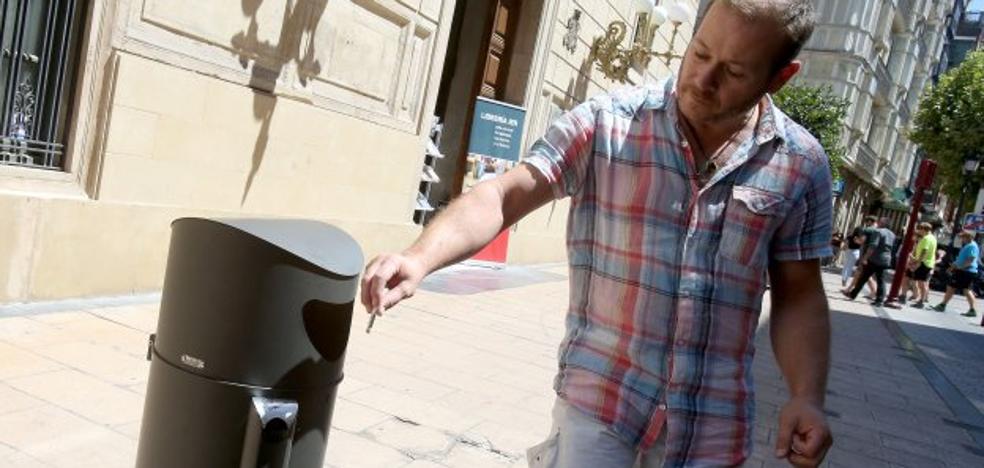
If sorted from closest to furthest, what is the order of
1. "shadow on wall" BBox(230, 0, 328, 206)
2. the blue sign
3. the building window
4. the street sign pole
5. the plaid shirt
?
1. the plaid shirt
2. the building window
3. "shadow on wall" BBox(230, 0, 328, 206)
4. the blue sign
5. the street sign pole

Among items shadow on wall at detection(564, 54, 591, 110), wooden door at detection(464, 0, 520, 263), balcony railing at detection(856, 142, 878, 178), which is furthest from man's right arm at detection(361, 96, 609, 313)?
balcony railing at detection(856, 142, 878, 178)

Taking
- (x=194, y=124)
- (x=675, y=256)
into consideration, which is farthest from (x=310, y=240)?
(x=194, y=124)

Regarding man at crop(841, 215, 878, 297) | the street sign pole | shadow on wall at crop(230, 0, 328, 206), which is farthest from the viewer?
man at crop(841, 215, 878, 297)

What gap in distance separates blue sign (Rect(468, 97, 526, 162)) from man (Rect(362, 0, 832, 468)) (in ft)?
28.3

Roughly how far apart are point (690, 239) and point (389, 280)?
2.29ft

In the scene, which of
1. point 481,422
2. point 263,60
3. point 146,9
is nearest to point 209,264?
point 481,422

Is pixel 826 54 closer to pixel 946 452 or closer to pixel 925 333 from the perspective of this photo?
pixel 925 333

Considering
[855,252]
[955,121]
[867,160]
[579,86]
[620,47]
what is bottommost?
[855,252]

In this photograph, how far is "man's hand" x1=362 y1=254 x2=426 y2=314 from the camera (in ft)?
4.58

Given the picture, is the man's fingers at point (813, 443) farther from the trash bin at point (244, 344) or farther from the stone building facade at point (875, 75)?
the stone building facade at point (875, 75)

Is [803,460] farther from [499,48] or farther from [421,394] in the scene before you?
[499,48]

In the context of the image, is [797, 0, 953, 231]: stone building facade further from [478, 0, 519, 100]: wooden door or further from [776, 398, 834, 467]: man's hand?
[776, 398, 834, 467]: man's hand

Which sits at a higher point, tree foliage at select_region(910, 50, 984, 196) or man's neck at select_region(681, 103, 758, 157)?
tree foliage at select_region(910, 50, 984, 196)

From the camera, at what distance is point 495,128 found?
10.5 meters
